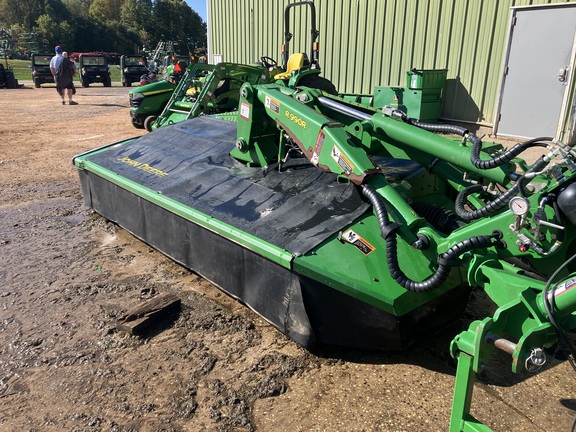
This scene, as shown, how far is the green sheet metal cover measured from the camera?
11.2ft

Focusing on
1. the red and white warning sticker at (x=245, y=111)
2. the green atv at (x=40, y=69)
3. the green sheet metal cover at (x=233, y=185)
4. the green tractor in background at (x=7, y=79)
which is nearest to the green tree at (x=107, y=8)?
the green atv at (x=40, y=69)

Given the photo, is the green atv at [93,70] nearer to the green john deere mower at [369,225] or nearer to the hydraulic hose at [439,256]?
the green john deere mower at [369,225]

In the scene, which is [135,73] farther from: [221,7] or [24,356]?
[24,356]

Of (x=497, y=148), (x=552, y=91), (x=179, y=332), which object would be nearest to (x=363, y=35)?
(x=552, y=91)

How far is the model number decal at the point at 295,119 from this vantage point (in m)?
3.65

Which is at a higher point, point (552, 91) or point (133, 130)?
point (552, 91)

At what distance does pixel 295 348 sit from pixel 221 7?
568 inches

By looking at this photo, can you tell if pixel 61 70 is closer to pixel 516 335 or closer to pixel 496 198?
pixel 496 198

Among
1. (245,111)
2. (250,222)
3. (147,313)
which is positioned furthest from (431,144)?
(147,313)

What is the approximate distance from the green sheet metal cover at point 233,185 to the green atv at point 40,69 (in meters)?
19.7

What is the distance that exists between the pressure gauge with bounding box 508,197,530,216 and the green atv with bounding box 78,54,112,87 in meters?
24.6

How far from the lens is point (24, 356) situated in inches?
125

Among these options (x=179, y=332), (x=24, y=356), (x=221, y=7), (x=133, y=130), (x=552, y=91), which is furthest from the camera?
(x=221, y=7)

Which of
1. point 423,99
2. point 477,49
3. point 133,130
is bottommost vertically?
point 133,130
